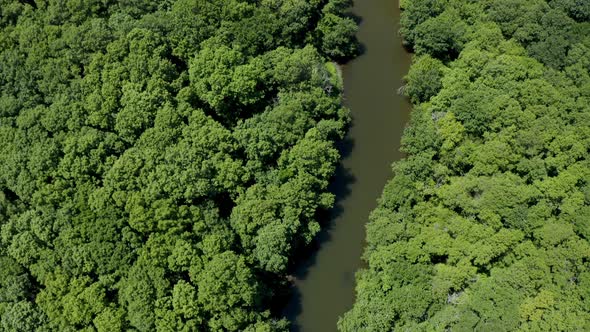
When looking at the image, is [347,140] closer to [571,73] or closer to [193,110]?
[193,110]

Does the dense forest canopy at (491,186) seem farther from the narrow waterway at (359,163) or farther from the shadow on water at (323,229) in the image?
the shadow on water at (323,229)

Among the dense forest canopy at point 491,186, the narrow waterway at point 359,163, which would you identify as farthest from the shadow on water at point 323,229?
the dense forest canopy at point 491,186

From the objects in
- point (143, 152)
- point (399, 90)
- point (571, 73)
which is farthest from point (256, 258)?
point (571, 73)

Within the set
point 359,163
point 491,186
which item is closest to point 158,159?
point 359,163

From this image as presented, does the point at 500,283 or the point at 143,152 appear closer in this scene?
the point at 500,283

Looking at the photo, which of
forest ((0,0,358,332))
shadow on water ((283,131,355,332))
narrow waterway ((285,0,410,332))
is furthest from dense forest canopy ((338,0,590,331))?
forest ((0,0,358,332))
